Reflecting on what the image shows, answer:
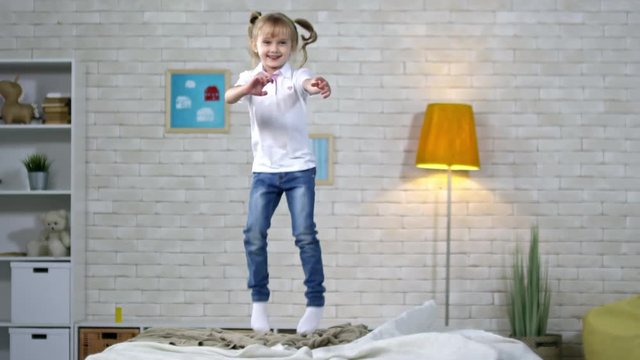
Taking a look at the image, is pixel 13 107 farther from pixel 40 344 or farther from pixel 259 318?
pixel 259 318

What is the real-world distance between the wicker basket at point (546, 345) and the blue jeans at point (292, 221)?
255cm

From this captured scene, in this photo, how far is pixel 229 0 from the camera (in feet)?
20.0

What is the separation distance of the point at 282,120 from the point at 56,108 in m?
3.02

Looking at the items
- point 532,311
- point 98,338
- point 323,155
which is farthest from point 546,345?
point 98,338

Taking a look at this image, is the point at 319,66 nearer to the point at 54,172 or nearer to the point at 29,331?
the point at 54,172

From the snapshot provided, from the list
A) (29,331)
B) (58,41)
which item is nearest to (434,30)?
(58,41)

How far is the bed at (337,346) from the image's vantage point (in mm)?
2682

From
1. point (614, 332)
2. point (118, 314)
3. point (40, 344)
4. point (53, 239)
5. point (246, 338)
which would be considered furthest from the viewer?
point (118, 314)

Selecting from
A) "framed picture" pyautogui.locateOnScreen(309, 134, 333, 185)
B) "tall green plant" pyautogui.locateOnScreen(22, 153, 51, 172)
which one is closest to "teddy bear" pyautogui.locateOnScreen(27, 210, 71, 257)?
"tall green plant" pyautogui.locateOnScreen(22, 153, 51, 172)

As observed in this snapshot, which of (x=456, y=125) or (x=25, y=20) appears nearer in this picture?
(x=456, y=125)

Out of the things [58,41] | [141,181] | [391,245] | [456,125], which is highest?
[58,41]

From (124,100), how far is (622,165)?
10.3 ft

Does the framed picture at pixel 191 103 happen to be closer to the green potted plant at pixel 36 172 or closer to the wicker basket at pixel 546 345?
the green potted plant at pixel 36 172

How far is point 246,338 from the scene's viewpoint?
3.13m
